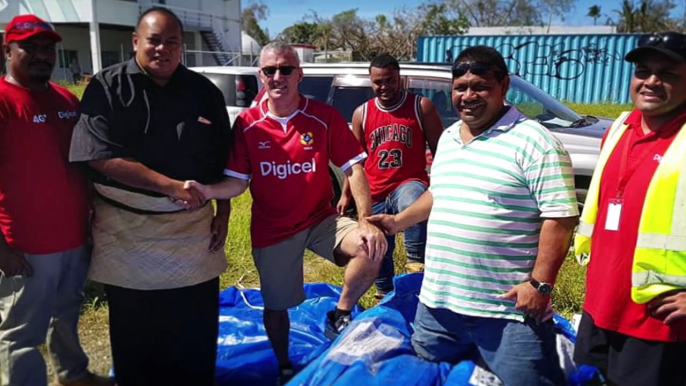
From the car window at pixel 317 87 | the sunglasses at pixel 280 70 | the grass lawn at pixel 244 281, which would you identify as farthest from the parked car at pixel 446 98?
the sunglasses at pixel 280 70

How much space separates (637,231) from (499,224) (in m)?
0.51

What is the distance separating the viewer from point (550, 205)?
2.19 metres

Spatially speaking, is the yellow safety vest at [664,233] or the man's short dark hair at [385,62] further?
the man's short dark hair at [385,62]

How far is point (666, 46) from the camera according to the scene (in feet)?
6.42

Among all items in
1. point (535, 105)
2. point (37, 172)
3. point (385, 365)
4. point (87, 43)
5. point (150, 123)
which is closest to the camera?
point (150, 123)

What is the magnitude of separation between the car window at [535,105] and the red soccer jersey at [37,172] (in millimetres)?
4669

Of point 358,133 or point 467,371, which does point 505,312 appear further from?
point 358,133

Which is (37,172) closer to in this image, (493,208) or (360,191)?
(360,191)

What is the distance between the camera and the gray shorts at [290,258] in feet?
9.73

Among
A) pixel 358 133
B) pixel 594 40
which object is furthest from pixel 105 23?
pixel 358 133

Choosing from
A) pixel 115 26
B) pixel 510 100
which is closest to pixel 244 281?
pixel 510 100

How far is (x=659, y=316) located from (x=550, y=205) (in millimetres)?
549

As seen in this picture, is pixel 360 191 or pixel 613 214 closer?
pixel 613 214

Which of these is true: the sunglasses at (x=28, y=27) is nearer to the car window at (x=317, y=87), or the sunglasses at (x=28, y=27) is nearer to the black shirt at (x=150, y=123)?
the black shirt at (x=150, y=123)
